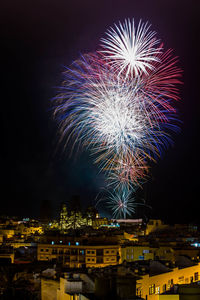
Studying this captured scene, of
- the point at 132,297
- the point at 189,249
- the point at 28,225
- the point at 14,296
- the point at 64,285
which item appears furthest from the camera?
the point at 28,225

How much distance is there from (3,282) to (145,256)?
1117 cm

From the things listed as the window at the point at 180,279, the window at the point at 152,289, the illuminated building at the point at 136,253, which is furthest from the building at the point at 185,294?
the illuminated building at the point at 136,253

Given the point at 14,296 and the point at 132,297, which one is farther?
the point at 14,296

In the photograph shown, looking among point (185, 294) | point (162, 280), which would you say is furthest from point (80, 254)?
point (185, 294)

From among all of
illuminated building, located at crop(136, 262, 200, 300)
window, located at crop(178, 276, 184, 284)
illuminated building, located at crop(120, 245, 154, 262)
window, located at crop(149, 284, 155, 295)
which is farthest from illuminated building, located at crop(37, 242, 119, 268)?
window, located at crop(149, 284, 155, 295)

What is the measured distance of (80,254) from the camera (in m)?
45.7

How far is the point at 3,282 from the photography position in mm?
29250

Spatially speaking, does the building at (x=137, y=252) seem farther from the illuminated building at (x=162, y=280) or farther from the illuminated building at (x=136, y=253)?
the illuminated building at (x=162, y=280)

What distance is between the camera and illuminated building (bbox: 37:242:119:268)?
146 feet

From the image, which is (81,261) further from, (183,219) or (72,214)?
(183,219)

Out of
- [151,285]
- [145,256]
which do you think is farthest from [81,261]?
[151,285]

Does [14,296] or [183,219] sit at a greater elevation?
[183,219]

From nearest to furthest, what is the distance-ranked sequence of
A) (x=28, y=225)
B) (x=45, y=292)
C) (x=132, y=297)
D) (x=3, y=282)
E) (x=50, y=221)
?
(x=132, y=297) < (x=45, y=292) < (x=3, y=282) < (x=28, y=225) < (x=50, y=221)

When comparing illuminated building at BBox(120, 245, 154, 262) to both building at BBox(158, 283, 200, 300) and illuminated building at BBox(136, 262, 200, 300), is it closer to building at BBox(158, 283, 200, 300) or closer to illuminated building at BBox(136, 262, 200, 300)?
illuminated building at BBox(136, 262, 200, 300)
